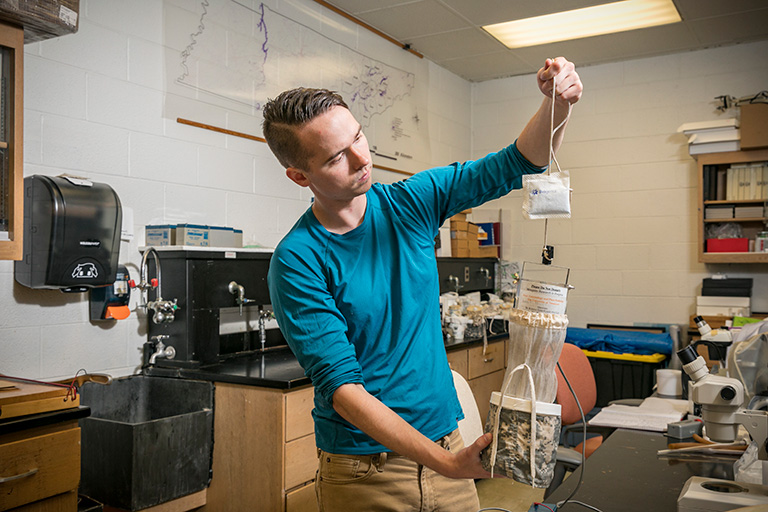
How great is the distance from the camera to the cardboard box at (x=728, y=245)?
463 cm

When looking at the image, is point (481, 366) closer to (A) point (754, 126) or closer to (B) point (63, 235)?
(A) point (754, 126)

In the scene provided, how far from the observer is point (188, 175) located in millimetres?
3176

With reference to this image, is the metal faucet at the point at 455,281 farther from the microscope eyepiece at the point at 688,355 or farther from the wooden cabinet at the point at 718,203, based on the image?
the microscope eyepiece at the point at 688,355

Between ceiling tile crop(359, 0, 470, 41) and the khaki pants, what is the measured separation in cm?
344

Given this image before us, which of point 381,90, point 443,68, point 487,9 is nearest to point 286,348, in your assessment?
point 381,90

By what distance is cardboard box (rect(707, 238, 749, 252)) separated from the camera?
4633mm

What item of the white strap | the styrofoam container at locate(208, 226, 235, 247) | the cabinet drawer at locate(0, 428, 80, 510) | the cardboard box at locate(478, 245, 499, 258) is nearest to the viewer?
the white strap

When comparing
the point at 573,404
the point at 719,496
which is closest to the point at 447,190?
the point at 719,496

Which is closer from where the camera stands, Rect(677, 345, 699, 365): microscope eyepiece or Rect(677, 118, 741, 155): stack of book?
Rect(677, 345, 699, 365): microscope eyepiece

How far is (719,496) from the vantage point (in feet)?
4.03

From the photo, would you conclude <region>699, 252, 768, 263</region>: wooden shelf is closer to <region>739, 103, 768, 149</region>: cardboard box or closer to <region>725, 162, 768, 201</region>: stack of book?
<region>725, 162, 768, 201</region>: stack of book

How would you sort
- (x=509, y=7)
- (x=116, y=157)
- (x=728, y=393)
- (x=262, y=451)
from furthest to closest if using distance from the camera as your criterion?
(x=509, y=7) → (x=116, y=157) → (x=262, y=451) → (x=728, y=393)

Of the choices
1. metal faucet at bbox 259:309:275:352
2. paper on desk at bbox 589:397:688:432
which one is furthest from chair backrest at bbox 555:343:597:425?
metal faucet at bbox 259:309:275:352

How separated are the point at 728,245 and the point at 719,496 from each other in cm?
395
